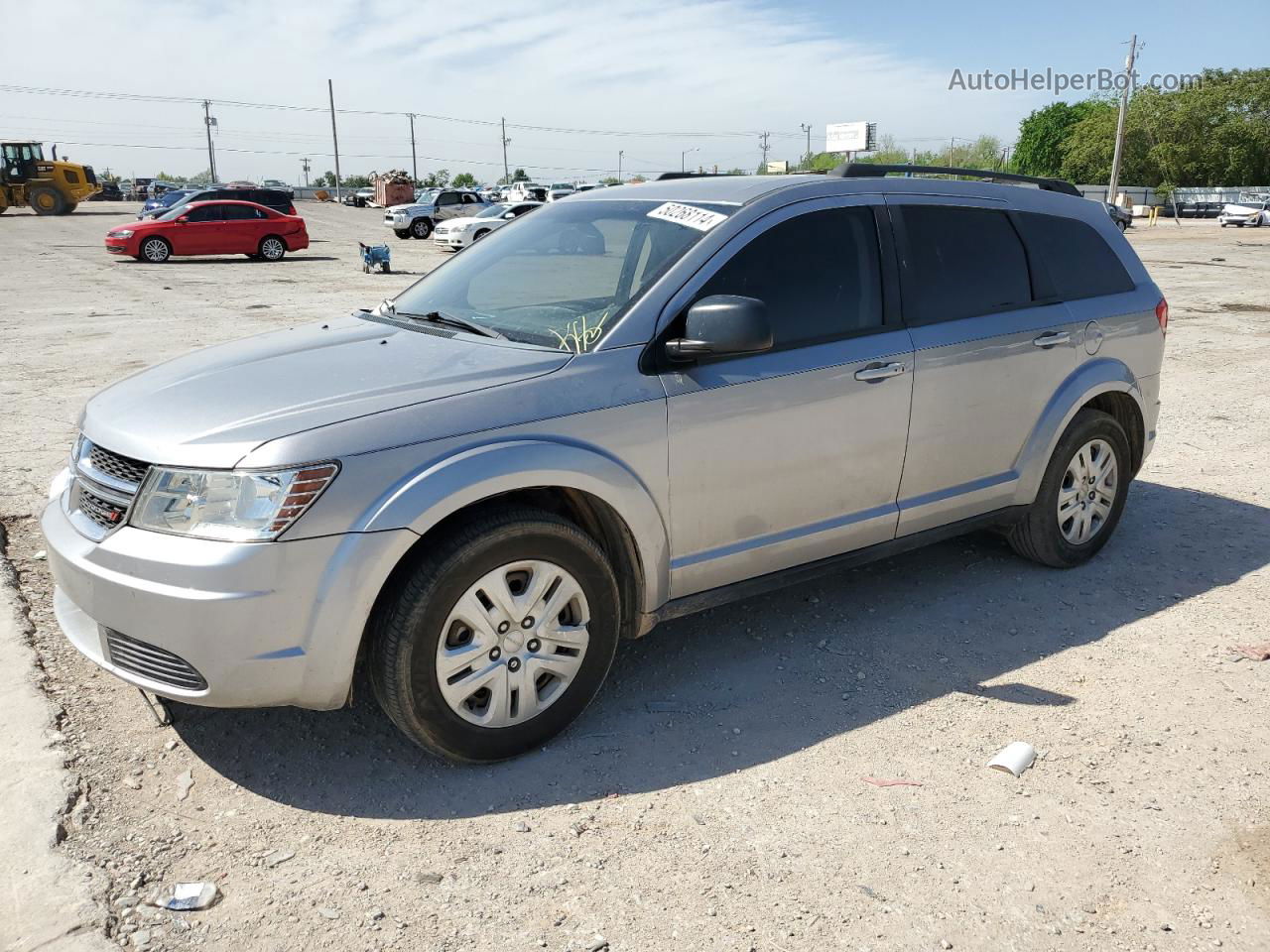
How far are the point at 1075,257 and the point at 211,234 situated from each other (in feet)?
81.5

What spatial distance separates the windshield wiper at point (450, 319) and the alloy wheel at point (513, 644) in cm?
95

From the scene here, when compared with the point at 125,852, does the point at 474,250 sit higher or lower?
higher

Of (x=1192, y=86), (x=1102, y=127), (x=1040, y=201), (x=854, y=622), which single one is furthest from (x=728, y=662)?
(x=1192, y=86)

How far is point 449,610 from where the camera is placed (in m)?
3.08

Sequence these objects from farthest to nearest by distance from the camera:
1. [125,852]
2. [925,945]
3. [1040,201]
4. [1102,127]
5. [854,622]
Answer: [1102,127]
[1040,201]
[854,622]
[125,852]
[925,945]

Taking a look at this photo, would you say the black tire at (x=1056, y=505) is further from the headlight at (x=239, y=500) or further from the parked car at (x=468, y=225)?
the parked car at (x=468, y=225)

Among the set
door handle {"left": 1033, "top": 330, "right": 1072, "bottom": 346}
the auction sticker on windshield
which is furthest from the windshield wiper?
door handle {"left": 1033, "top": 330, "right": 1072, "bottom": 346}

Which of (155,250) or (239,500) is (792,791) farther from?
A: (155,250)

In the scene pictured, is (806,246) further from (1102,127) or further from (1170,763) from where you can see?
(1102,127)

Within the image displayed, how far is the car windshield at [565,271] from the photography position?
3678 millimetres

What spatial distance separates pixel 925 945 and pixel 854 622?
198 centimetres

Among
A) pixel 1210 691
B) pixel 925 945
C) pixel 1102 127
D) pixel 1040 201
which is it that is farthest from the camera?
pixel 1102 127

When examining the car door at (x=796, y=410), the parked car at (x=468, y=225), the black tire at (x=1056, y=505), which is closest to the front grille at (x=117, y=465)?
the car door at (x=796, y=410)

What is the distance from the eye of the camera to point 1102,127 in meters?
81.6
